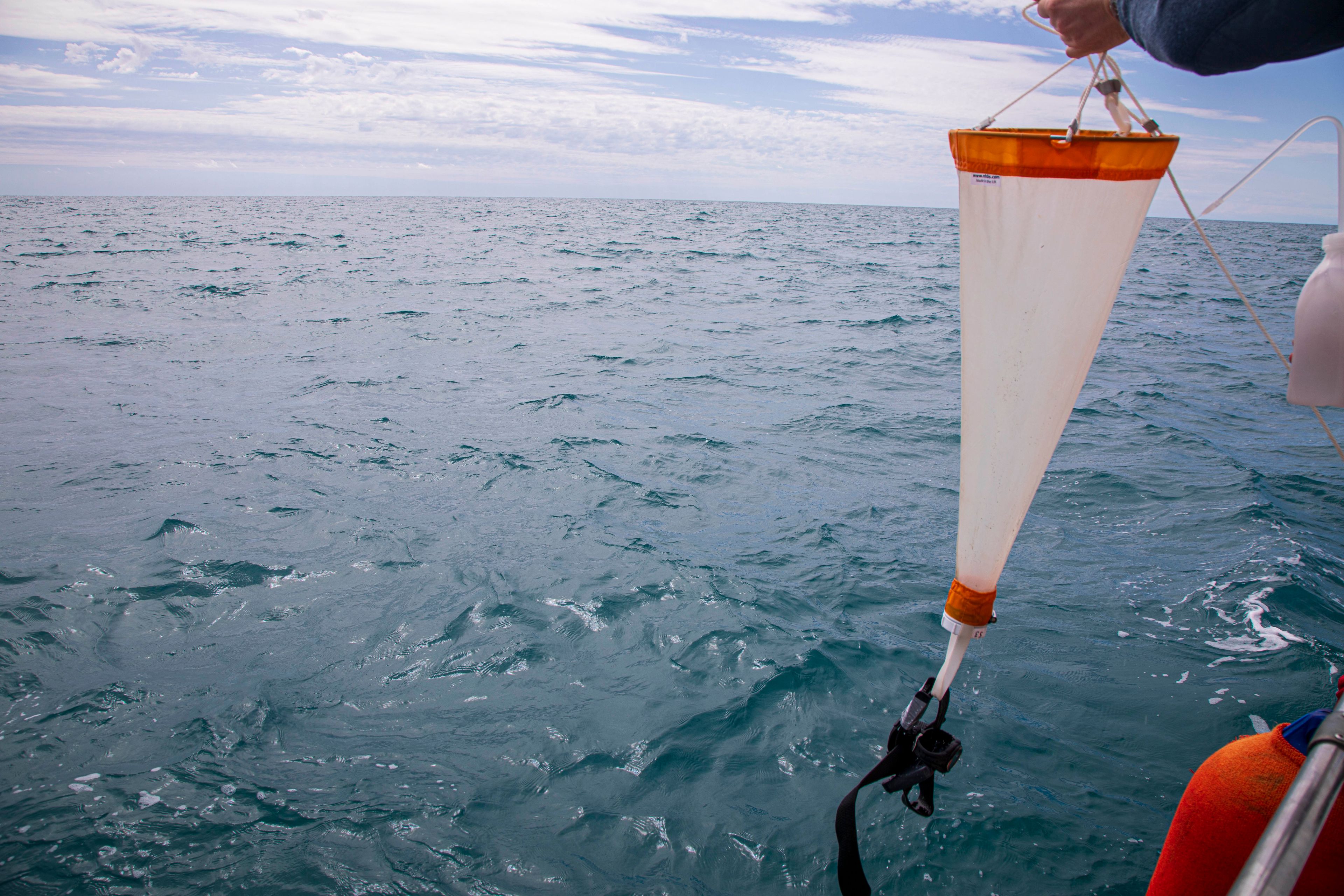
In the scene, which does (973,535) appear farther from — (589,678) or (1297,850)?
(589,678)

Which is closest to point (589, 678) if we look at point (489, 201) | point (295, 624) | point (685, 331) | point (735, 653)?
point (735, 653)

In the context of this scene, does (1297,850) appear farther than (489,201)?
No

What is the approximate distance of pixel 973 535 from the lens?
1772 millimetres

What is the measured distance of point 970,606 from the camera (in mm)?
1794

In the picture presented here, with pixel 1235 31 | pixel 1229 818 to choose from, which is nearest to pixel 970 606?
pixel 1229 818

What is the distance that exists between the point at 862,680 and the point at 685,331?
10.7m

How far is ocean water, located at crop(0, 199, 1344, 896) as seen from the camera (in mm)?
3002

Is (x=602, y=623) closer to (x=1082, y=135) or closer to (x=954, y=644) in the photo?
(x=954, y=644)

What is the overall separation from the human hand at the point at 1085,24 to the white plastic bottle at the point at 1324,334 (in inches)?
23.5

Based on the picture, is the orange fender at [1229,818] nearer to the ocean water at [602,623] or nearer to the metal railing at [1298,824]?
the metal railing at [1298,824]

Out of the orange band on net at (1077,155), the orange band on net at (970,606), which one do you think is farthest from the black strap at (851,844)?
the orange band on net at (1077,155)

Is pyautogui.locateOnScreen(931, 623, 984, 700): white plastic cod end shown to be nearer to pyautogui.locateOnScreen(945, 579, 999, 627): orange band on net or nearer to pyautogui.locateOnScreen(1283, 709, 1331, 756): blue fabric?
pyautogui.locateOnScreen(945, 579, 999, 627): orange band on net

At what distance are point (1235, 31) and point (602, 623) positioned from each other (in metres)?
4.12

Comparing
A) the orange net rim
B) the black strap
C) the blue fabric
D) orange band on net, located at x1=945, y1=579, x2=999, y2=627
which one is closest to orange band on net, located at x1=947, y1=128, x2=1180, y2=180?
the orange net rim
